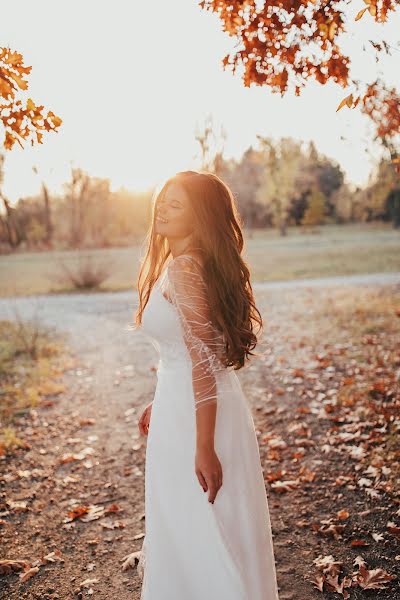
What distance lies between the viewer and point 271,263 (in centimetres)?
2948

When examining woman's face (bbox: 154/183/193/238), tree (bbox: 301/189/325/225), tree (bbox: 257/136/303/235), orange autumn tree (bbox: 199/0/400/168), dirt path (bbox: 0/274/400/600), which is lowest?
dirt path (bbox: 0/274/400/600)

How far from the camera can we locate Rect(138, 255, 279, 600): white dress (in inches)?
93.1

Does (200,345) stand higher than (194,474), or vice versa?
(200,345)

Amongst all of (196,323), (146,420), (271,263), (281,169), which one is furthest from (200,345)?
(281,169)

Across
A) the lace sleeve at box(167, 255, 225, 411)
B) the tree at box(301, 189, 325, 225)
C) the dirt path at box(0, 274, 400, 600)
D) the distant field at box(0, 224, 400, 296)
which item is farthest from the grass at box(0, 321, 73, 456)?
the tree at box(301, 189, 325, 225)

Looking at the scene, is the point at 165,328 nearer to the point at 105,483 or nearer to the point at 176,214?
the point at 176,214

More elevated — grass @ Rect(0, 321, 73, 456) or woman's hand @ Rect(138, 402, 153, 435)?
woman's hand @ Rect(138, 402, 153, 435)

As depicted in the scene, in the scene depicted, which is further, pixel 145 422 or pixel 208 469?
pixel 145 422

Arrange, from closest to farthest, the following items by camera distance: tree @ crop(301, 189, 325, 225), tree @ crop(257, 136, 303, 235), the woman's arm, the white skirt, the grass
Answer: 1. the woman's arm
2. the white skirt
3. the grass
4. tree @ crop(257, 136, 303, 235)
5. tree @ crop(301, 189, 325, 225)

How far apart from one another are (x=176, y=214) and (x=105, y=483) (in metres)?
3.45

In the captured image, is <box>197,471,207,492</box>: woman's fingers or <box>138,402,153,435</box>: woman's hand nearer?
Answer: <box>197,471,207,492</box>: woman's fingers

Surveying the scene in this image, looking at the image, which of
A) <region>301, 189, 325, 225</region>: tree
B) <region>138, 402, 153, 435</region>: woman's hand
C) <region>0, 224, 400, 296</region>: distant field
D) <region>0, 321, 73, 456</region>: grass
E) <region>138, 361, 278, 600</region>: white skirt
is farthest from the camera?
<region>301, 189, 325, 225</region>: tree

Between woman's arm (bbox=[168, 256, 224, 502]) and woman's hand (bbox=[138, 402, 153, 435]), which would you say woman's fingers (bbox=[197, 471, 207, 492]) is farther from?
woman's hand (bbox=[138, 402, 153, 435])

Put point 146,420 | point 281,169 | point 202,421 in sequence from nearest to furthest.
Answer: point 202,421
point 146,420
point 281,169
